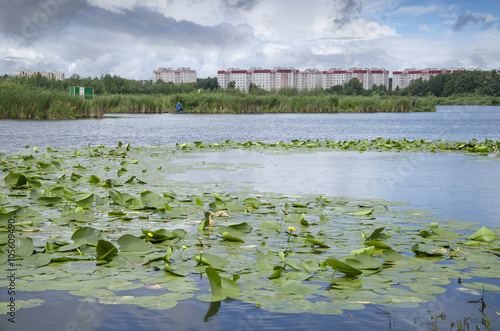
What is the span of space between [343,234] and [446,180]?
4011 millimetres

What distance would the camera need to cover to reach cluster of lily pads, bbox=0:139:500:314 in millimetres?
2488

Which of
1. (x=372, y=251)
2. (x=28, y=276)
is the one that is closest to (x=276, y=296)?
(x=372, y=251)

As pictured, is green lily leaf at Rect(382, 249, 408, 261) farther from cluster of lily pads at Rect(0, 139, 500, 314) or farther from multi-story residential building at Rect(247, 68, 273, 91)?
multi-story residential building at Rect(247, 68, 273, 91)


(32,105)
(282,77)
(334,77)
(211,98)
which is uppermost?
(334,77)

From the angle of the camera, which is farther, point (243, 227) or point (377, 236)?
point (243, 227)

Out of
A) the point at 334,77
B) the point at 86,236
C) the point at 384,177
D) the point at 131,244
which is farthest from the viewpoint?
the point at 334,77

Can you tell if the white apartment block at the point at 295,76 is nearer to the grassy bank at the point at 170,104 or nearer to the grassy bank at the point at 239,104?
the grassy bank at the point at 170,104

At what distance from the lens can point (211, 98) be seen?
4100cm

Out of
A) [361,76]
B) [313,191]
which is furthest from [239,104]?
[361,76]

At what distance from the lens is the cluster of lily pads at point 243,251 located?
2.49 meters

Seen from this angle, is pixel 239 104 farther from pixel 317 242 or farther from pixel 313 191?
pixel 317 242

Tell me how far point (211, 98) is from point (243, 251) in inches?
1513

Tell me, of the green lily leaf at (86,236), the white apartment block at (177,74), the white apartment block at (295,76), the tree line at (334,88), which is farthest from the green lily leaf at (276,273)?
the white apartment block at (177,74)

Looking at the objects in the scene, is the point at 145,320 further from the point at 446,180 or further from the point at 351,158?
the point at 351,158
